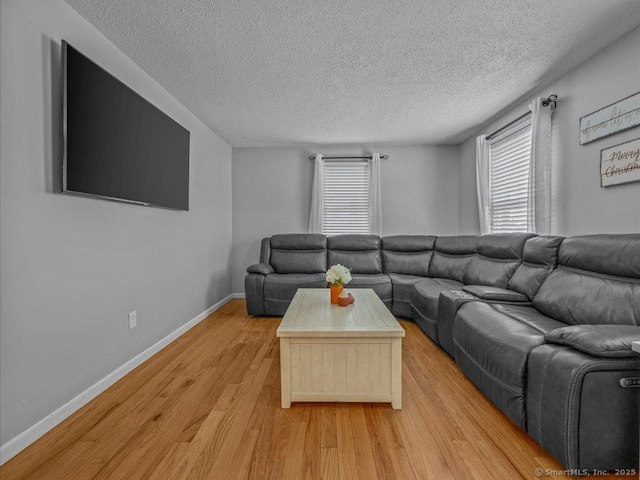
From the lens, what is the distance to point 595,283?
202cm

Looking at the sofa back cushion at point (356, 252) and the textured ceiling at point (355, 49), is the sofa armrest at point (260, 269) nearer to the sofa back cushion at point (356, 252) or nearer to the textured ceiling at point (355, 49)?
the sofa back cushion at point (356, 252)

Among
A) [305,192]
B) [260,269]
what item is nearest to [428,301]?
[260,269]

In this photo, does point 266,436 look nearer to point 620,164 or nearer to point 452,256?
point 620,164

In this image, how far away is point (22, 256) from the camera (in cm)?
157

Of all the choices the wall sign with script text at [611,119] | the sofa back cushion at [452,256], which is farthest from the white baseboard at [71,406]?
the wall sign with script text at [611,119]

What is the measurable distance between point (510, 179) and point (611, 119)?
1354 mm

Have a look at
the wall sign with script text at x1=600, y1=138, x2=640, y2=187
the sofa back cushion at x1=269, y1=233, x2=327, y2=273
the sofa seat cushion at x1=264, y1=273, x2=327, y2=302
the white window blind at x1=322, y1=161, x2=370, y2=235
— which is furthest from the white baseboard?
the wall sign with script text at x1=600, y1=138, x2=640, y2=187

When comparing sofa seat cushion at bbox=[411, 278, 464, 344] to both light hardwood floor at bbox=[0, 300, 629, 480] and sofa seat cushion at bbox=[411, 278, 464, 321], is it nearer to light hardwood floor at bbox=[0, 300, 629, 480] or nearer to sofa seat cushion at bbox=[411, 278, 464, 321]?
sofa seat cushion at bbox=[411, 278, 464, 321]

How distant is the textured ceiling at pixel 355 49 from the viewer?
1926mm

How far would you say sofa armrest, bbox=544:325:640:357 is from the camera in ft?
4.31

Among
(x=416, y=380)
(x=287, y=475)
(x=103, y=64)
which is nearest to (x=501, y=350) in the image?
(x=416, y=380)

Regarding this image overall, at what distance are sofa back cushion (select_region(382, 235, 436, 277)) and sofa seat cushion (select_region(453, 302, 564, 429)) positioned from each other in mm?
1969

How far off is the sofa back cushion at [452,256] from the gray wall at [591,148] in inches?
41.0

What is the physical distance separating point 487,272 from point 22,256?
3.58 metres
